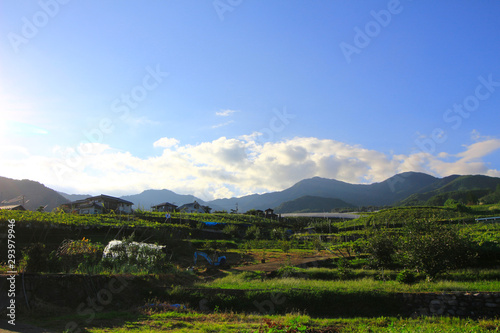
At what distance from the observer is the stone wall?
12195 millimetres

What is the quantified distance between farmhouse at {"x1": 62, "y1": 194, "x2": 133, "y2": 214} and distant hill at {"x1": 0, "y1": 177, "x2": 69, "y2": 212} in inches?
1832

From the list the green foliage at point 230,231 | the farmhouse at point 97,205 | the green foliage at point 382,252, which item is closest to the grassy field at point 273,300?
the green foliage at point 382,252

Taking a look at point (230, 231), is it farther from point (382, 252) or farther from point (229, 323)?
point (229, 323)

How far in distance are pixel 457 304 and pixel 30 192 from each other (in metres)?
119

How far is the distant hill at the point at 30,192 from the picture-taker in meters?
97.2

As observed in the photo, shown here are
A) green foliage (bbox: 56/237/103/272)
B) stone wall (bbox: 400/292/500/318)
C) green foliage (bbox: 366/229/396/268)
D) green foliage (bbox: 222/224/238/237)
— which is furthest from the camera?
green foliage (bbox: 222/224/238/237)

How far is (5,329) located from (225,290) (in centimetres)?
746

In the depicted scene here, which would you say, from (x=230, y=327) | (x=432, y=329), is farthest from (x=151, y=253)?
(x=432, y=329)

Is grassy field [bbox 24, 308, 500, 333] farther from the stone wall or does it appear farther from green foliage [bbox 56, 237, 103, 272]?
green foliage [bbox 56, 237, 103, 272]

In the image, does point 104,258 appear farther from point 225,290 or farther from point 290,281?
point 290,281

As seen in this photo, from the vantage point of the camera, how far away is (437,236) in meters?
17.6

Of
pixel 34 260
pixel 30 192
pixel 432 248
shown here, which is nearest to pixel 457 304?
pixel 432 248

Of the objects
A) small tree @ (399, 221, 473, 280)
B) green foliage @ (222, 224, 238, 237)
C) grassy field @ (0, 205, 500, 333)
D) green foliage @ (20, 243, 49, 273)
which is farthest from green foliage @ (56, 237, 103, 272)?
green foliage @ (222, 224, 238, 237)

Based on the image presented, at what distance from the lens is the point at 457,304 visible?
1245 centimetres
